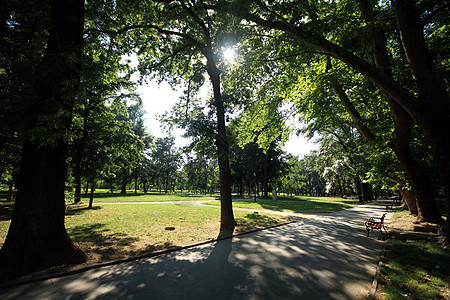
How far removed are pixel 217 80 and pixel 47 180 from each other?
8.14m

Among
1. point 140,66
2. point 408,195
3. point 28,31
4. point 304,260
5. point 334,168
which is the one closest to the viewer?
point 304,260

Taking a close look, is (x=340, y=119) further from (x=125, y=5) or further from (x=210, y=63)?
(x=125, y=5)

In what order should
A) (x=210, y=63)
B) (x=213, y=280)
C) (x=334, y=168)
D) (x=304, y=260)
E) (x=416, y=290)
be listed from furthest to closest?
1. (x=334, y=168)
2. (x=210, y=63)
3. (x=304, y=260)
4. (x=213, y=280)
5. (x=416, y=290)

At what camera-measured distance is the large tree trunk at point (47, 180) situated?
15.3ft

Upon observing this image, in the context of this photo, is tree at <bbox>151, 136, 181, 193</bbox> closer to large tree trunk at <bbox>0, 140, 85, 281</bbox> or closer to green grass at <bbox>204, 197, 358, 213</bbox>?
green grass at <bbox>204, 197, 358, 213</bbox>

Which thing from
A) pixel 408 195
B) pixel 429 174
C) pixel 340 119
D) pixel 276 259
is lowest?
pixel 276 259

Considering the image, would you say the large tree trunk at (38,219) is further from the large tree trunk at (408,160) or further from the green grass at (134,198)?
the green grass at (134,198)

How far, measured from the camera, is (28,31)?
6.47 metres

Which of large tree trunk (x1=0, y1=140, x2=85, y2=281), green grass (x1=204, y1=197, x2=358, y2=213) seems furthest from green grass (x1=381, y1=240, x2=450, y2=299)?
green grass (x1=204, y1=197, x2=358, y2=213)

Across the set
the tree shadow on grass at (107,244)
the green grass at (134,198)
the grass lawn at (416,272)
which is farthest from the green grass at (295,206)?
the tree shadow on grass at (107,244)

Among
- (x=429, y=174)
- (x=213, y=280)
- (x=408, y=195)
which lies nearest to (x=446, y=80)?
(x=408, y=195)

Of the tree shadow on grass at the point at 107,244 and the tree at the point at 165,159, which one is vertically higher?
the tree at the point at 165,159

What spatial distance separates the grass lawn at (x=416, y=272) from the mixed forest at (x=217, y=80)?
5.80 ft

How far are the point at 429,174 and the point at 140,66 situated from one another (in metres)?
21.3
